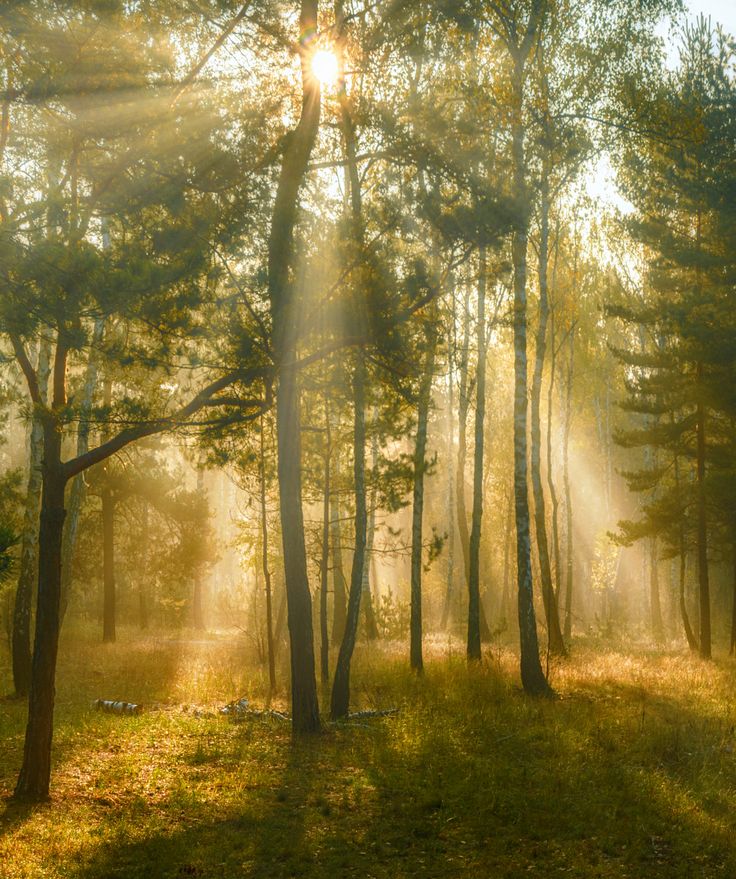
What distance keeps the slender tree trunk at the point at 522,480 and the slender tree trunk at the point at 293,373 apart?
378 cm

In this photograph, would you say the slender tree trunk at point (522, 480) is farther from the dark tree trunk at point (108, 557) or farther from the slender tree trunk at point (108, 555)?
the dark tree trunk at point (108, 557)

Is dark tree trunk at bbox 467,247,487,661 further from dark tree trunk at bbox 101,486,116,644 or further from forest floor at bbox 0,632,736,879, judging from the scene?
dark tree trunk at bbox 101,486,116,644

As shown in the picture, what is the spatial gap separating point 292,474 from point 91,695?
6.69 m

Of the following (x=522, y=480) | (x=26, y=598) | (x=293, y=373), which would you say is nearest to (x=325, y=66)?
(x=293, y=373)

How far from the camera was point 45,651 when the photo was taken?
7.80 m

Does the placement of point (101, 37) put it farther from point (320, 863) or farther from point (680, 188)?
point (680, 188)

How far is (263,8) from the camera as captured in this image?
9898 millimetres

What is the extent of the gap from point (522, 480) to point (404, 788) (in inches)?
259

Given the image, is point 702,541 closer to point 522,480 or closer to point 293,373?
point 522,480

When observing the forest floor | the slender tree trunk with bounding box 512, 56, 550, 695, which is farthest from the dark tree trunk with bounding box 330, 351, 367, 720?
the slender tree trunk with bounding box 512, 56, 550, 695

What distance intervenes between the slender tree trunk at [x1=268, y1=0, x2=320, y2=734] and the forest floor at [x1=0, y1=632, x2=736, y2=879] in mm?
1073

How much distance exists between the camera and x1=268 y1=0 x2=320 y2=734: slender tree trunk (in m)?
10.4

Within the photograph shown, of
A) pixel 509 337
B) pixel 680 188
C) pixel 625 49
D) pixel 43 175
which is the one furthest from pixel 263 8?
pixel 509 337

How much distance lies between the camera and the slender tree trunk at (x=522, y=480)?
42.0 ft
